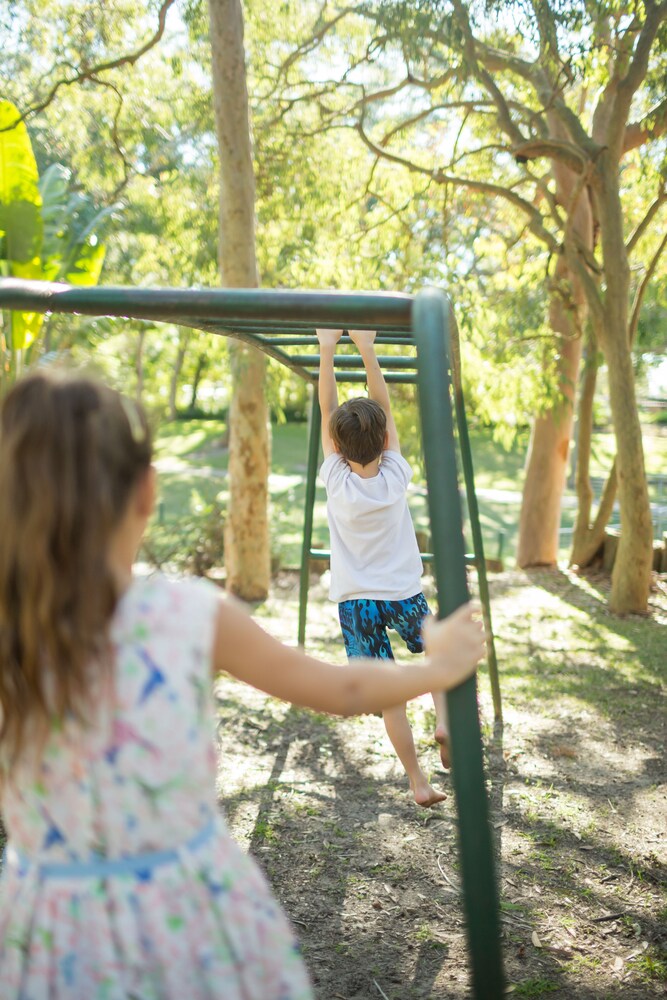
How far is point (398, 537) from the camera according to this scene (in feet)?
9.95

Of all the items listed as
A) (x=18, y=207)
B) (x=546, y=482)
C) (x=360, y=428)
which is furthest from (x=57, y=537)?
(x=546, y=482)

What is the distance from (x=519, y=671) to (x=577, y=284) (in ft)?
15.6

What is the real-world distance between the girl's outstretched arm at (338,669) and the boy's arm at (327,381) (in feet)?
5.19

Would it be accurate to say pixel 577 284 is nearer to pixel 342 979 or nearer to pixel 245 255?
pixel 245 255

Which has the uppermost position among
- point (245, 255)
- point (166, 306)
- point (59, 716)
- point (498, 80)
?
point (498, 80)

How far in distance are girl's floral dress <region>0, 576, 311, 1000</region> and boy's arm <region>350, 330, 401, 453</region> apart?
1.67 m

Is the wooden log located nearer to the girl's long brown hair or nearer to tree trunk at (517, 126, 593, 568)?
tree trunk at (517, 126, 593, 568)

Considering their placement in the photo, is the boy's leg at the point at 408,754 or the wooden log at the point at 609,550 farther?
the wooden log at the point at 609,550

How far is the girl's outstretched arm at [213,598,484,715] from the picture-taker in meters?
1.14

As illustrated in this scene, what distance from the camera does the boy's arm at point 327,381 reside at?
2740 mm

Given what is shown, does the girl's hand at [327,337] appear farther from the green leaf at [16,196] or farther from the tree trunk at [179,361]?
the tree trunk at [179,361]

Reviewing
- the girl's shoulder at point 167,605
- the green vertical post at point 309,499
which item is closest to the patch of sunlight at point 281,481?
the green vertical post at point 309,499

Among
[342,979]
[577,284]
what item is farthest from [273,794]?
[577,284]

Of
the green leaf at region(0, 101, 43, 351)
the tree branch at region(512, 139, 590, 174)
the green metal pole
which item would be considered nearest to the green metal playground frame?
the green metal pole
